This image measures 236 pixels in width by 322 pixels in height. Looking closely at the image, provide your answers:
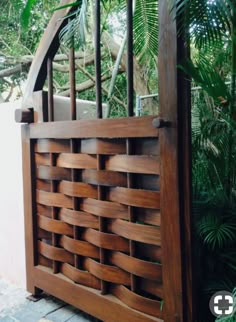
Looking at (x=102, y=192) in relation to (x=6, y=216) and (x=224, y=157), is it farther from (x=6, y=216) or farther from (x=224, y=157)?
(x=6, y=216)

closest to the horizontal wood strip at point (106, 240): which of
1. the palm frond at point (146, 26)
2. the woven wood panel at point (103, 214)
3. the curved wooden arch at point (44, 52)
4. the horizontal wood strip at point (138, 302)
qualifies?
the woven wood panel at point (103, 214)

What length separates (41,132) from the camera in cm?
203

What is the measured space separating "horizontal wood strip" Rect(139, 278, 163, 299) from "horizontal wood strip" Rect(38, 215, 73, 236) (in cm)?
57

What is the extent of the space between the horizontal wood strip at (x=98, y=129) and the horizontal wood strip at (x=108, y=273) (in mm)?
713

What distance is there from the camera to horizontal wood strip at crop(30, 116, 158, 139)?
1478 millimetres

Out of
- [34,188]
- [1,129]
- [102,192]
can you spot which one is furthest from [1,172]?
[102,192]

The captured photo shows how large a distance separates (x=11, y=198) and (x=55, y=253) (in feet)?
2.14

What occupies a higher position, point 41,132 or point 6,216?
point 41,132

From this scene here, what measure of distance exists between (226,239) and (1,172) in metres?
1.78

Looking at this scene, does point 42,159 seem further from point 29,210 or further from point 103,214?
point 103,214

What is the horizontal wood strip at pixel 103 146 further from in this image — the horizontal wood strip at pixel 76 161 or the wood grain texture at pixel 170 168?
the wood grain texture at pixel 170 168

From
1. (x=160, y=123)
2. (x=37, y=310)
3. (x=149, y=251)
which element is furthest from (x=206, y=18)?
(x=37, y=310)

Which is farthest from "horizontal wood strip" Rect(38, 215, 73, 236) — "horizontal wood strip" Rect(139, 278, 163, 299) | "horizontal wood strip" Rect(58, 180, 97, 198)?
"horizontal wood strip" Rect(139, 278, 163, 299)

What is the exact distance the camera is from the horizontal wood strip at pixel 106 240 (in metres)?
1.62
